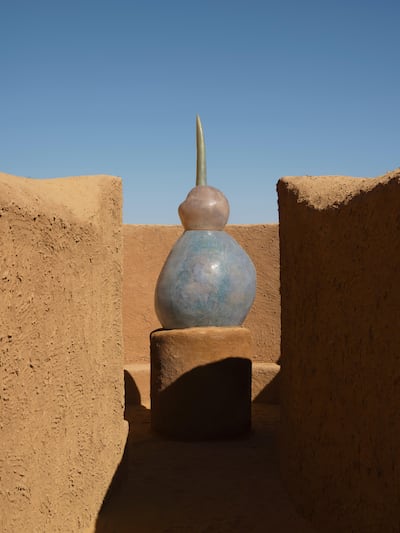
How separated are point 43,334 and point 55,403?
33 cm

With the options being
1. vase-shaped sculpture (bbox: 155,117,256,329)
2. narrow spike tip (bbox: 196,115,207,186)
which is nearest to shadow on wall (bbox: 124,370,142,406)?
vase-shaped sculpture (bbox: 155,117,256,329)

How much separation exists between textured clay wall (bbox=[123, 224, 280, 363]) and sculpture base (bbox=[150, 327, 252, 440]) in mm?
2771

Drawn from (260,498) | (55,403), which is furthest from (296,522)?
(55,403)

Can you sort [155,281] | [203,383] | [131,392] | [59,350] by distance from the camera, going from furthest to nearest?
[155,281]
[131,392]
[203,383]
[59,350]

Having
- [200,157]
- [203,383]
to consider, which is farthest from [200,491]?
[200,157]

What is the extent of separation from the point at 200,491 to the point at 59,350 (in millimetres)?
1613

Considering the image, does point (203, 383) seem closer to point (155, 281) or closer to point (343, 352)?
point (343, 352)

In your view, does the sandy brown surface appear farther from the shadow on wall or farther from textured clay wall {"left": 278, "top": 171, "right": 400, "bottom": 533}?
the shadow on wall

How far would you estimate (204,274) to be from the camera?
5.30 m

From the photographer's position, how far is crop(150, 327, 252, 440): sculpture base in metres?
5.03

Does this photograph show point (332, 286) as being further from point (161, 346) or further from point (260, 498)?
point (161, 346)

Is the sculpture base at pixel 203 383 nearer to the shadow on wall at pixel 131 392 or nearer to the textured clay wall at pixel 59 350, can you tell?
the textured clay wall at pixel 59 350

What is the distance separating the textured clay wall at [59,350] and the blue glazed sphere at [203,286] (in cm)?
162

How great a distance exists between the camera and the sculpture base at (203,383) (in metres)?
5.03
